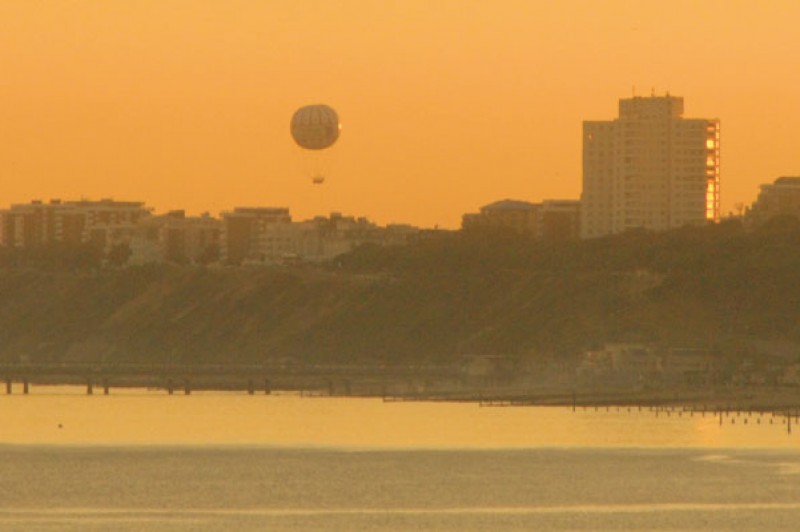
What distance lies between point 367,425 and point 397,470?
31.0 m

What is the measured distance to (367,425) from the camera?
503 feet

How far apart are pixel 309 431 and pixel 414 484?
33803 mm

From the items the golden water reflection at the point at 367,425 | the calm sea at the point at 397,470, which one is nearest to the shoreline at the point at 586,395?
the golden water reflection at the point at 367,425

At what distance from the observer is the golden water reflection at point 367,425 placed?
140 meters

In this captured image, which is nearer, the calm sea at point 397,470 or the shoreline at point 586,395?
the calm sea at point 397,470

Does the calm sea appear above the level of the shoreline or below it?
below

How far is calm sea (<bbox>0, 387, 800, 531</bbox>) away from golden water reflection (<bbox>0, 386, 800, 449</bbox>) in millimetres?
193

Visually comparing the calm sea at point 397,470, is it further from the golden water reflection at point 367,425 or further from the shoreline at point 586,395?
the shoreline at point 586,395

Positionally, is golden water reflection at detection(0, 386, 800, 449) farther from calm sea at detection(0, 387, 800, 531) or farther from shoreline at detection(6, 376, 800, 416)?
shoreline at detection(6, 376, 800, 416)

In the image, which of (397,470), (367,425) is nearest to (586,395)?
(367,425)

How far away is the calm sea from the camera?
102 meters

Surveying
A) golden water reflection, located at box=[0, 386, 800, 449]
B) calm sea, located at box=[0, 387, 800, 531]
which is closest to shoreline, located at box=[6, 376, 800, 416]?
golden water reflection, located at box=[0, 386, 800, 449]

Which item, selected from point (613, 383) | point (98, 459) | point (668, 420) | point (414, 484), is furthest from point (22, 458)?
point (613, 383)

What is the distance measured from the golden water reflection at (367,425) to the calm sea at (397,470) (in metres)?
0.19
